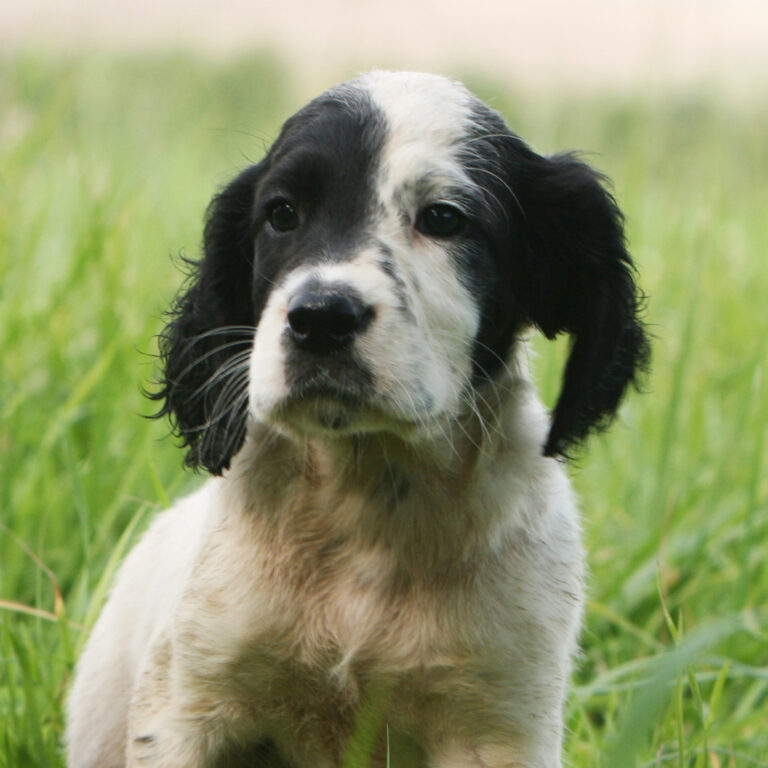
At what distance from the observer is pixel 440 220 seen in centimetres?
287

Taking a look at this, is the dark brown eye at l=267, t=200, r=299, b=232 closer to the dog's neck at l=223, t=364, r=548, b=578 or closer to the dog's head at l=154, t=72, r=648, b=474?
the dog's head at l=154, t=72, r=648, b=474

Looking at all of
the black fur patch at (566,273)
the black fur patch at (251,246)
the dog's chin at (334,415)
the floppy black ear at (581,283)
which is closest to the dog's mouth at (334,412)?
the dog's chin at (334,415)

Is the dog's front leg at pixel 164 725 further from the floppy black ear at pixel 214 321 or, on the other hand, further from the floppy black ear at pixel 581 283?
the floppy black ear at pixel 581 283

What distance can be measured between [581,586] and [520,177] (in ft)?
3.46

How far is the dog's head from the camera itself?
253 cm

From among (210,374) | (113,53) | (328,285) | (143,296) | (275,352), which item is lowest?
(143,296)

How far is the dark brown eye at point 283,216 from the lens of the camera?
9.50 ft

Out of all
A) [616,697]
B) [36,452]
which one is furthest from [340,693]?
[36,452]

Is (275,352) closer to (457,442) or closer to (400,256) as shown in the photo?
(400,256)

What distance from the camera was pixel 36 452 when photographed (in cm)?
456

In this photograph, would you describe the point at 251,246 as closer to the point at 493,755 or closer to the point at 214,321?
the point at 214,321

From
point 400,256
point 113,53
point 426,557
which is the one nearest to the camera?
point 400,256

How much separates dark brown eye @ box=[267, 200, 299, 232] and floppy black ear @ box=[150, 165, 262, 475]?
21cm

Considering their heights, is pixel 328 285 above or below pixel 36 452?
above
